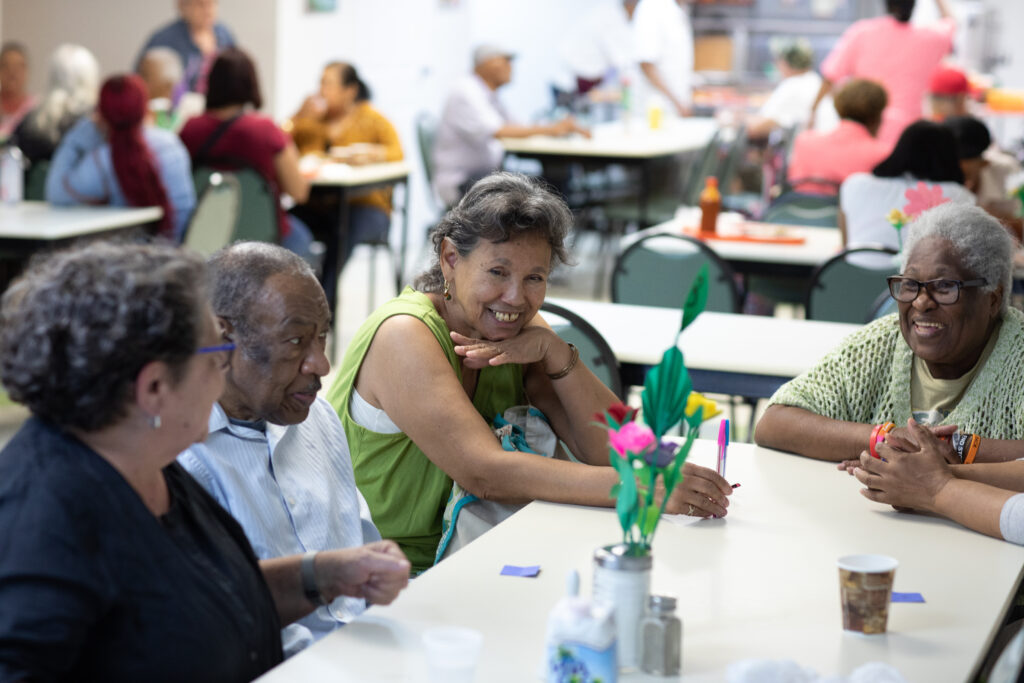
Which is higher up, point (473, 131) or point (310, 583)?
point (473, 131)

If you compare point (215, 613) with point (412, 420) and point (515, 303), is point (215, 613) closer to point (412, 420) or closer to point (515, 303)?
point (412, 420)

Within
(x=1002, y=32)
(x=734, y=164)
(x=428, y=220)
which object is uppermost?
(x=1002, y=32)

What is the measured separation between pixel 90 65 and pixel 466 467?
4.62 meters

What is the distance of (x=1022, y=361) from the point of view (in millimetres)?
2180

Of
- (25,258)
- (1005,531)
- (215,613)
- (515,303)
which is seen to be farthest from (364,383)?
(25,258)

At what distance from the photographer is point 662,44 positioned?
8898mm

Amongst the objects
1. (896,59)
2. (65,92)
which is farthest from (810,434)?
(896,59)

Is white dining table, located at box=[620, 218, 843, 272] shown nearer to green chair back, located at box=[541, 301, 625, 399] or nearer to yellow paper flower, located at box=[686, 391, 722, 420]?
green chair back, located at box=[541, 301, 625, 399]

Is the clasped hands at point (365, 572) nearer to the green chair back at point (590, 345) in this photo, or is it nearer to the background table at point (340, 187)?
the green chair back at point (590, 345)

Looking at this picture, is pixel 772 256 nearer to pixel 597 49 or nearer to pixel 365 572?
pixel 365 572

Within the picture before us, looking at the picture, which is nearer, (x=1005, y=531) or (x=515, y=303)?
(x=1005, y=531)

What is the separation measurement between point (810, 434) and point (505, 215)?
692mm

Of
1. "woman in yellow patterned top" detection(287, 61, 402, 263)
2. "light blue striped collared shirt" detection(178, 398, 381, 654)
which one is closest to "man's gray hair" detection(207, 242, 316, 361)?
"light blue striped collared shirt" detection(178, 398, 381, 654)

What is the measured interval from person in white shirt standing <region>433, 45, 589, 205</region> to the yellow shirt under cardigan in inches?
23.4
